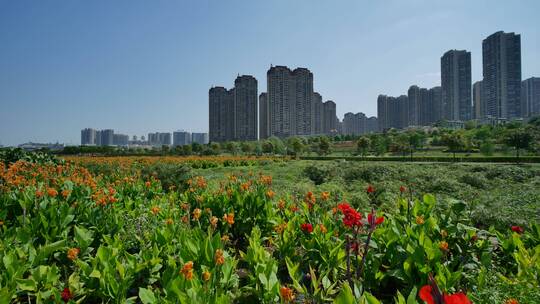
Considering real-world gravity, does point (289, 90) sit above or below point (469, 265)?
above

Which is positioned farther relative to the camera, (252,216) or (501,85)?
(501,85)

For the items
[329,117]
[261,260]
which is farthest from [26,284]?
[329,117]

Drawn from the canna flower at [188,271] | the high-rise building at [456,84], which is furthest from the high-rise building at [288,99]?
the canna flower at [188,271]

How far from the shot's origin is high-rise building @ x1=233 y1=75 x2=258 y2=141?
8975 centimetres

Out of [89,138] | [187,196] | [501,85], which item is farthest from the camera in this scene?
[89,138]

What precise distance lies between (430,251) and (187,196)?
359 centimetres

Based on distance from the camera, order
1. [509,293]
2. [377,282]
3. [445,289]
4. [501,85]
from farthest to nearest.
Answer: [501,85]
[377,282]
[445,289]
[509,293]

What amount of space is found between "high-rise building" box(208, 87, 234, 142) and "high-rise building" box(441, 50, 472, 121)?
70.4m

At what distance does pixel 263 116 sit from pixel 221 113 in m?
13.4

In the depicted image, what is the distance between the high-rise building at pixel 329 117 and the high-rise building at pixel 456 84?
3959cm

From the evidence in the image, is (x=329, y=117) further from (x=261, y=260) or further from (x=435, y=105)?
(x=261, y=260)

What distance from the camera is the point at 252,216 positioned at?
4.10 meters

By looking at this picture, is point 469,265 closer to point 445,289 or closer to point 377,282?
point 445,289

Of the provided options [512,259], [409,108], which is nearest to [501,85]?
[409,108]
